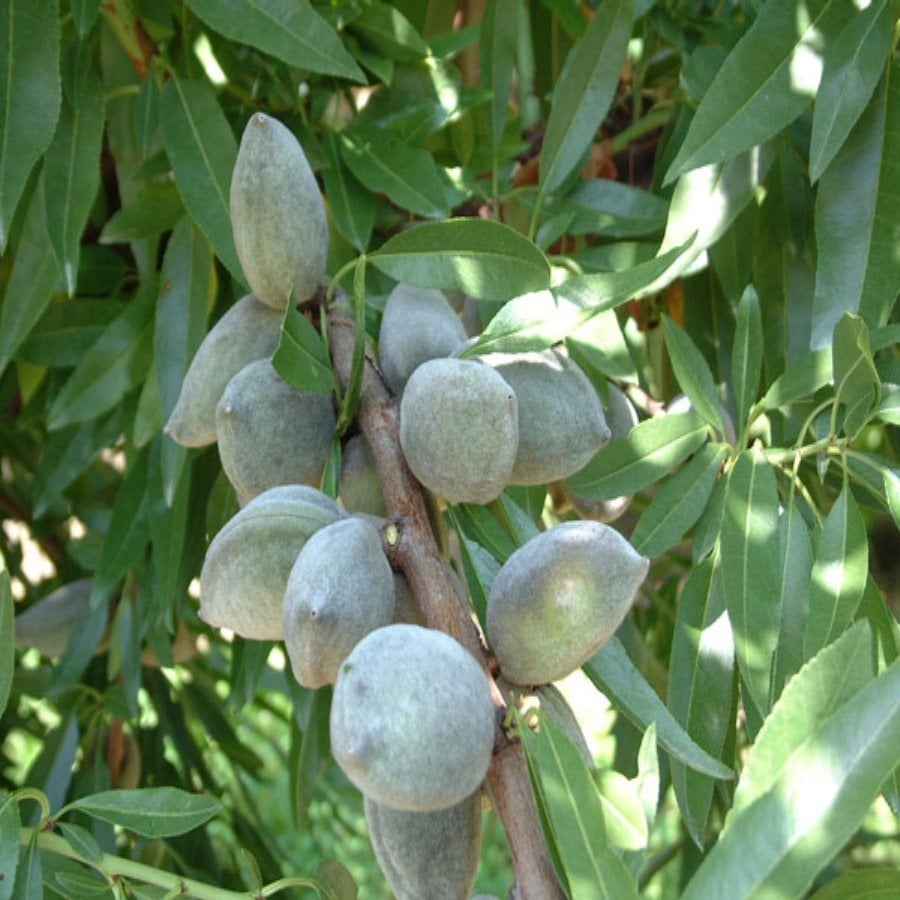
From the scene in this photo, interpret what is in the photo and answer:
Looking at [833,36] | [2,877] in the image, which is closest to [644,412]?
[833,36]

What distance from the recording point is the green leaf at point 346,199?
1.00 m

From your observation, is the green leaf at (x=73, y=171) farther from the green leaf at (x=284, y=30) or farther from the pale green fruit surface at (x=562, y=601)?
the pale green fruit surface at (x=562, y=601)

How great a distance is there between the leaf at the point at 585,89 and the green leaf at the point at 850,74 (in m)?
0.14

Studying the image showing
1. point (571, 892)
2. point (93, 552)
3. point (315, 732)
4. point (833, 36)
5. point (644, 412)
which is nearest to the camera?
point (571, 892)

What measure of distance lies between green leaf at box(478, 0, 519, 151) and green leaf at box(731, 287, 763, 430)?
0.96ft

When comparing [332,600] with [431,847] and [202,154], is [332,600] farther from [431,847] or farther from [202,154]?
[202,154]

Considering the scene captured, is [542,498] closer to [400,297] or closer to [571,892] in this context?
[400,297]

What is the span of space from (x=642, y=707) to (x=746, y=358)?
31cm

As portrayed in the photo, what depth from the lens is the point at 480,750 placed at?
0.47 metres

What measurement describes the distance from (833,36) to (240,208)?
1.37ft

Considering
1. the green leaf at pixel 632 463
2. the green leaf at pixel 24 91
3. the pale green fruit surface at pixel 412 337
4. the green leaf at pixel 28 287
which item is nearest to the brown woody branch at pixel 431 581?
the pale green fruit surface at pixel 412 337

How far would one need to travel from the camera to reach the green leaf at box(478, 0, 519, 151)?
3.42ft

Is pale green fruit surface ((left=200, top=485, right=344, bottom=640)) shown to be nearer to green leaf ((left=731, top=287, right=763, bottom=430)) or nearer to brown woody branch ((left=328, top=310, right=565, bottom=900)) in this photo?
brown woody branch ((left=328, top=310, right=565, bottom=900))

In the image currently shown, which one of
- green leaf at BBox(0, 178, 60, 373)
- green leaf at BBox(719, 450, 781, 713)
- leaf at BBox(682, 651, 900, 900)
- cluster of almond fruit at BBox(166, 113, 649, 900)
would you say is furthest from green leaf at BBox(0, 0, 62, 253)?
leaf at BBox(682, 651, 900, 900)
